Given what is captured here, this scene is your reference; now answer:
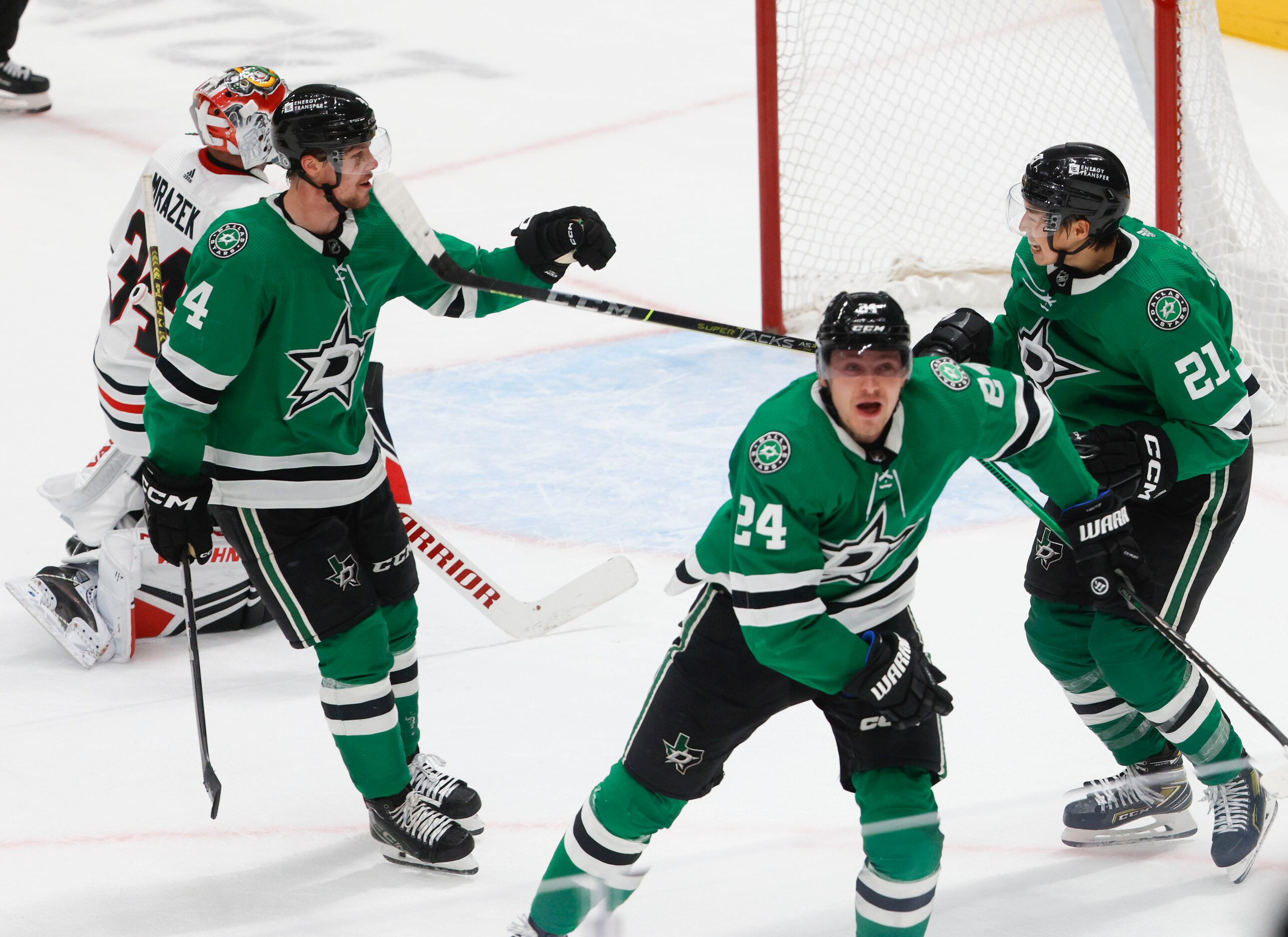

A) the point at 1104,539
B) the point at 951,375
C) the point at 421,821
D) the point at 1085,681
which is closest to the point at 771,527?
the point at 951,375

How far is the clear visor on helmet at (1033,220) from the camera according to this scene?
8.51ft

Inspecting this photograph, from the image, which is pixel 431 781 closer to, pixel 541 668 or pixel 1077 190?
pixel 541 668

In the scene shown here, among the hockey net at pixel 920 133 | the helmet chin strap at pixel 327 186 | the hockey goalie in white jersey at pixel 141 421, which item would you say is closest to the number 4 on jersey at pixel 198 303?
the helmet chin strap at pixel 327 186

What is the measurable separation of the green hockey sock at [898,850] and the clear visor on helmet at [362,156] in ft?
3.75

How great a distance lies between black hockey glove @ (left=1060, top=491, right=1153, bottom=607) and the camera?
99.7 inches

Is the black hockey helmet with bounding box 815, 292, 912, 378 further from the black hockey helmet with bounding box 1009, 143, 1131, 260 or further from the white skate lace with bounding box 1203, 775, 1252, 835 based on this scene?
the white skate lace with bounding box 1203, 775, 1252, 835

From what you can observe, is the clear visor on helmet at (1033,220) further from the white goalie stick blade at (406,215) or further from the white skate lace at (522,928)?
the white skate lace at (522,928)

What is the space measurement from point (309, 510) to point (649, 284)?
10.2 ft

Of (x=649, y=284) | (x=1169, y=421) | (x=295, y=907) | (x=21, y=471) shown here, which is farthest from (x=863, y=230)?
(x=295, y=907)

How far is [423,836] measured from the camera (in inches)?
111

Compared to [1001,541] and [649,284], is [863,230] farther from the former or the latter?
[1001,541]

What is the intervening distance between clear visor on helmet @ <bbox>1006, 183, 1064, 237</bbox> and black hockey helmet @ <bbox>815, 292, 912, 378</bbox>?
1.66 ft

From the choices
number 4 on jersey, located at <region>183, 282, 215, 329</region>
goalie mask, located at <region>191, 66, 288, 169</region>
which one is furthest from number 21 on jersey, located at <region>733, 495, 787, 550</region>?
goalie mask, located at <region>191, 66, 288, 169</region>

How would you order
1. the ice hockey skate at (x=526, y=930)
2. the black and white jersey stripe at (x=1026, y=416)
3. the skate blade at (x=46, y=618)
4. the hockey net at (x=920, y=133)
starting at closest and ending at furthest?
the black and white jersey stripe at (x=1026, y=416), the ice hockey skate at (x=526, y=930), the skate blade at (x=46, y=618), the hockey net at (x=920, y=133)
